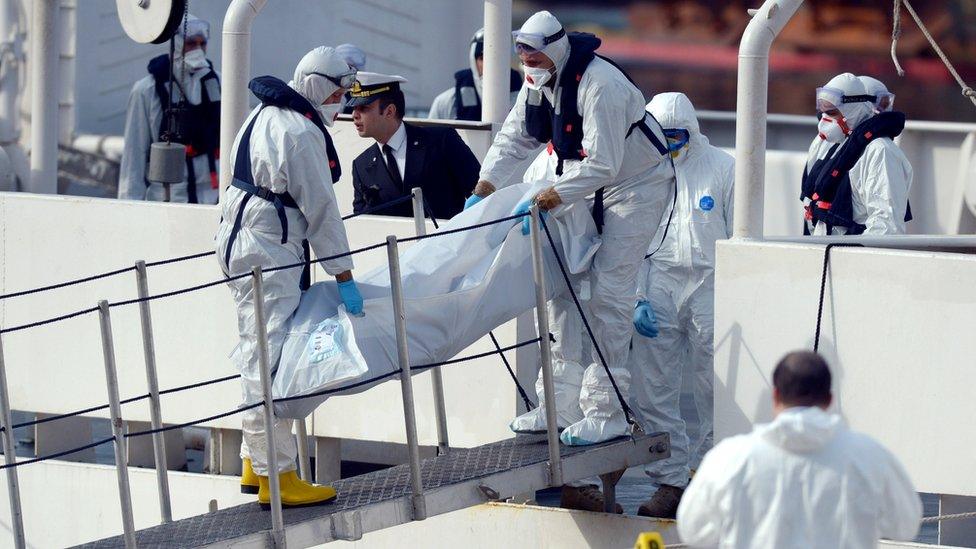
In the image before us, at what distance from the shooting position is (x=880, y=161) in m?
9.10

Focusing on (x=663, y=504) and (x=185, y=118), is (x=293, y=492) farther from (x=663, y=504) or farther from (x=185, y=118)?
(x=185, y=118)

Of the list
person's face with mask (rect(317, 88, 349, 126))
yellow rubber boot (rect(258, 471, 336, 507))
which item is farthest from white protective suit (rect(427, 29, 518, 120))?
yellow rubber boot (rect(258, 471, 336, 507))

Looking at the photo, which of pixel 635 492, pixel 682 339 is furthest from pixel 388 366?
pixel 635 492

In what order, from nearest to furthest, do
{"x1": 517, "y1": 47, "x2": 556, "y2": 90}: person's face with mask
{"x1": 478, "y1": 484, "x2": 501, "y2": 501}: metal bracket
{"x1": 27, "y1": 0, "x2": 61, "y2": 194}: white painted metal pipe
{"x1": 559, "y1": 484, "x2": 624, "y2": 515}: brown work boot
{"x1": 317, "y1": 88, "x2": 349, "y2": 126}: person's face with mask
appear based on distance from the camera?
{"x1": 317, "y1": 88, "x2": 349, "y2": 126}: person's face with mask, {"x1": 478, "y1": 484, "x2": 501, "y2": 501}: metal bracket, {"x1": 517, "y1": 47, "x2": 556, "y2": 90}: person's face with mask, {"x1": 559, "y1": 484, "x2": 624, "y2": 515}: brown work boot, {"x1": 27, "y1": 0, "x2": 61, "y2": 194}: white painted metal pipe

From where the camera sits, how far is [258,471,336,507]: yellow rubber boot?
23.3 ft

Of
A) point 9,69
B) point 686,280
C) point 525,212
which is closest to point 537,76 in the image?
point 525,212

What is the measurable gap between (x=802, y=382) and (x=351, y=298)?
114 inches

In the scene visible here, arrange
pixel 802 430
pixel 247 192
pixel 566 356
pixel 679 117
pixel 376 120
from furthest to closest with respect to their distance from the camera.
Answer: pixel 679 117 < pixel 376 120 < pixel 566 356 < pixel 247 192 < pixel 802 430

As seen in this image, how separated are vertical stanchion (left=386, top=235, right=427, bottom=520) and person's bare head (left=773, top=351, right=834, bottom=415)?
8.16 feet

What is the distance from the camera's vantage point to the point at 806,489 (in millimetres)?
4535

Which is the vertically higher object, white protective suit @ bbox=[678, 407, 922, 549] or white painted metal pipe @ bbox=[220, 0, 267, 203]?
white painted metal pipe @ bbox=[220, 0, 267, 203]

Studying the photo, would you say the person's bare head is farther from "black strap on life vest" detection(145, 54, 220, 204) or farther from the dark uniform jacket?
"black strap on life vest" detection(145, 54, 220, 204)

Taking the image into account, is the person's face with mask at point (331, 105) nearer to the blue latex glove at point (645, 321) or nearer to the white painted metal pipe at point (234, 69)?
the blue latex glove at point (645, 321)

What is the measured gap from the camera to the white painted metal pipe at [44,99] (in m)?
11.0
